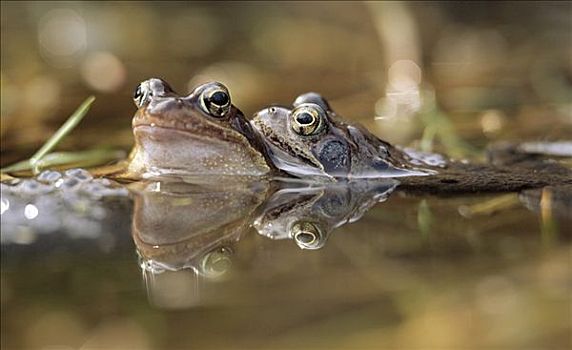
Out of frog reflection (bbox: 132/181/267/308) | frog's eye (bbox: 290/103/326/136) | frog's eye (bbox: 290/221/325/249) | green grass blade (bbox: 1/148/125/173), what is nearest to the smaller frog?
frog's eye (bbox: 290/103/326/136)

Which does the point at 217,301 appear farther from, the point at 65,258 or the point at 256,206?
the point at 256,206

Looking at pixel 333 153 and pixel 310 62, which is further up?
pixel 310 62

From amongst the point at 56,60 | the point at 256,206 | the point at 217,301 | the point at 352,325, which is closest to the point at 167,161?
the point at 256,206

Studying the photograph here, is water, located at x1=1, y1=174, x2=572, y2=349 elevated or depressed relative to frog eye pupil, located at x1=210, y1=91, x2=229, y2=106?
depressed

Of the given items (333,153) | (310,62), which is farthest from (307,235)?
(310,62)

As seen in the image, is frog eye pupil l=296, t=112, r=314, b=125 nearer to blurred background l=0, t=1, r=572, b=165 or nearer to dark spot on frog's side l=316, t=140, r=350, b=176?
dark spot on frog's side l=316, t=140, r=350, b=176

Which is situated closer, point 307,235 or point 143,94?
point 307,235

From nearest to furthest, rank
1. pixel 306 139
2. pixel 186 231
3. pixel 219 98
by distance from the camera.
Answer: pixel 186 231
pixel 219 98
pixel 306 139

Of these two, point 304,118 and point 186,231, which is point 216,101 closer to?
point 304,118
